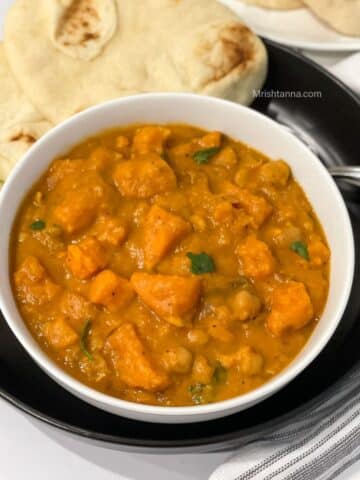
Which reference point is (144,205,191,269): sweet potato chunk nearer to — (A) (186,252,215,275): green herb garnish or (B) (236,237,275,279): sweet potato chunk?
(A) (186,252,215,275): green herb garnish

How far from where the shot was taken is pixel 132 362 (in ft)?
7.09

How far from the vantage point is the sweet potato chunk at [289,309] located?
228 centimetres

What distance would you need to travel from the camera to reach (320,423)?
8.21 feet

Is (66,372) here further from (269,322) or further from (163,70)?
(163,70)

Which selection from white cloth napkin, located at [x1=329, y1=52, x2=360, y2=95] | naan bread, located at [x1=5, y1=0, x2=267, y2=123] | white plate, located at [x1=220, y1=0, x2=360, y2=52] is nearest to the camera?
naan bread, located at [x1=5, y1=0, x2=267, y2=123]

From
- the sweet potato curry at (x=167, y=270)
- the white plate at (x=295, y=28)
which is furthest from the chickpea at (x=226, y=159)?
the white plate at (x=295, y=28)

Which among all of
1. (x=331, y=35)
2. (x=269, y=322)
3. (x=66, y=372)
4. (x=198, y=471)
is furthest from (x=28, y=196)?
(x=331, y=35)

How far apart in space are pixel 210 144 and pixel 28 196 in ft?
2.74

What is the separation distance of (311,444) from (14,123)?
6.61ft

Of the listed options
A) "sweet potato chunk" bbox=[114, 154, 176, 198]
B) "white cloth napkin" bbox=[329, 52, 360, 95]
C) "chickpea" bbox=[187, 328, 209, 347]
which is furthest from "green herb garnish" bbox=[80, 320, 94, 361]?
"white cloth napkin" bbox=[329, 52, 360, 95]

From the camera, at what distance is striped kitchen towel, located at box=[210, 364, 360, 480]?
2.35 metres

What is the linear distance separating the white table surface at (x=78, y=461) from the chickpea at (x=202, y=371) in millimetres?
546

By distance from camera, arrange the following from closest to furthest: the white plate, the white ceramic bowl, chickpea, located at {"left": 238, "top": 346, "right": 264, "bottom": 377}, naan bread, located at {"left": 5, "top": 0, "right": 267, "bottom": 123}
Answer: the white ceramic bowl
chickpea, located at {"left": 238, "top": 346, "right": 264, "bottom": 377}
naan bread, located at {"left": 5, "top": 0, "right": 267, "bottom": 123}
the white plate

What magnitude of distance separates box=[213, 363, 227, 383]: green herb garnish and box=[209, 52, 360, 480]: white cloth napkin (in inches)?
9.7
